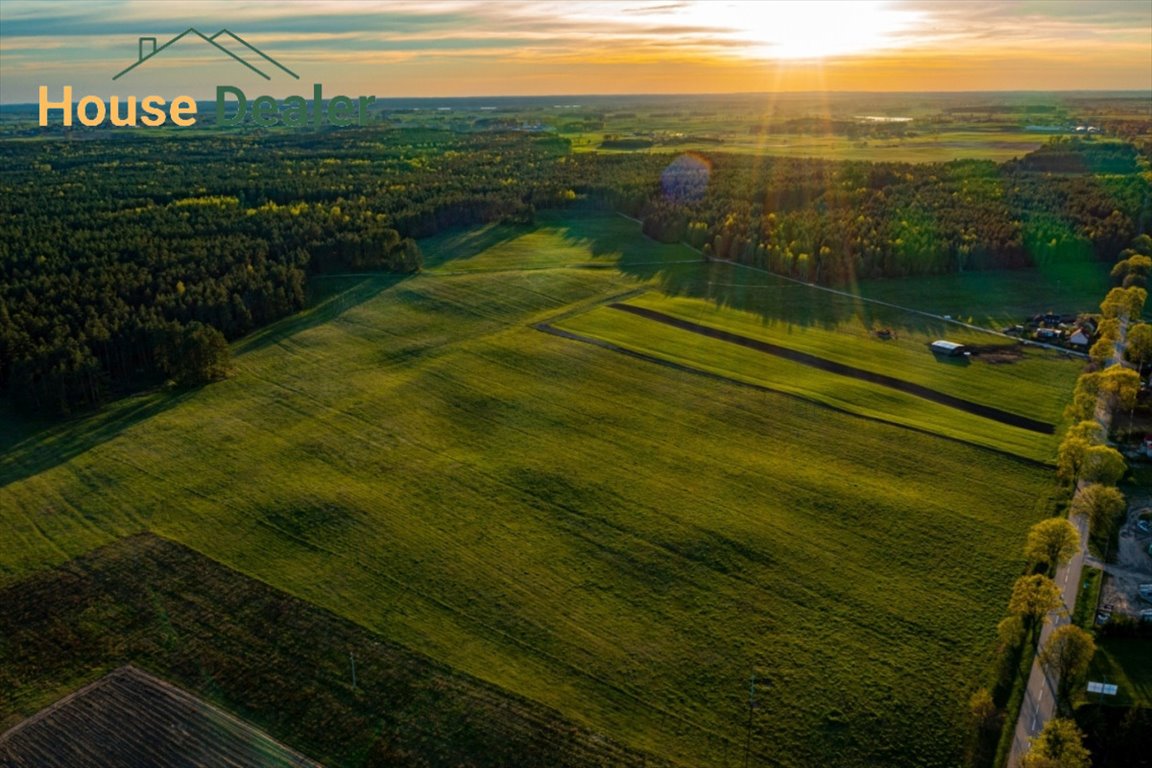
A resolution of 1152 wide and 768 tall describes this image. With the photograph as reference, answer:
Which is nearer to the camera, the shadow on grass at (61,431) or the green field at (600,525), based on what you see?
the green field at (600,525)

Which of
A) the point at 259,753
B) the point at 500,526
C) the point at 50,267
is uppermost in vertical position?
the point at 50,267

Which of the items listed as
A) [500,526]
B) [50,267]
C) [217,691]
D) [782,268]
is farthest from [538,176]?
[217,691]

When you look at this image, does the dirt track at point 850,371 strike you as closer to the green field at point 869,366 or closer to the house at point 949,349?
the green field at point 869,366

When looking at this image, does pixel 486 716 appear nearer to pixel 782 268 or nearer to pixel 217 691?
pixel 217 691

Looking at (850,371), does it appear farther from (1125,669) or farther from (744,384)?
(1125,669)

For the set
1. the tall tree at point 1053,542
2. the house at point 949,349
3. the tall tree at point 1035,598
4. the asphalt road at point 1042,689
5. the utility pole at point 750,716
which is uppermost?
the house at point 949,349

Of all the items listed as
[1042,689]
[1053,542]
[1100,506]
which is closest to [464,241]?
[1100,506]

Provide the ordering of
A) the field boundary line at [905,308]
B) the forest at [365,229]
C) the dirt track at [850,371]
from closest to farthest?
the dirt track at [850,371]
the forest at [365,229]
the field boundary line at [905,308]

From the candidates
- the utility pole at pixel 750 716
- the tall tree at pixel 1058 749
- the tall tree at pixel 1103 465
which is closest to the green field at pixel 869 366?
the tall tree at pixel 1103 465
